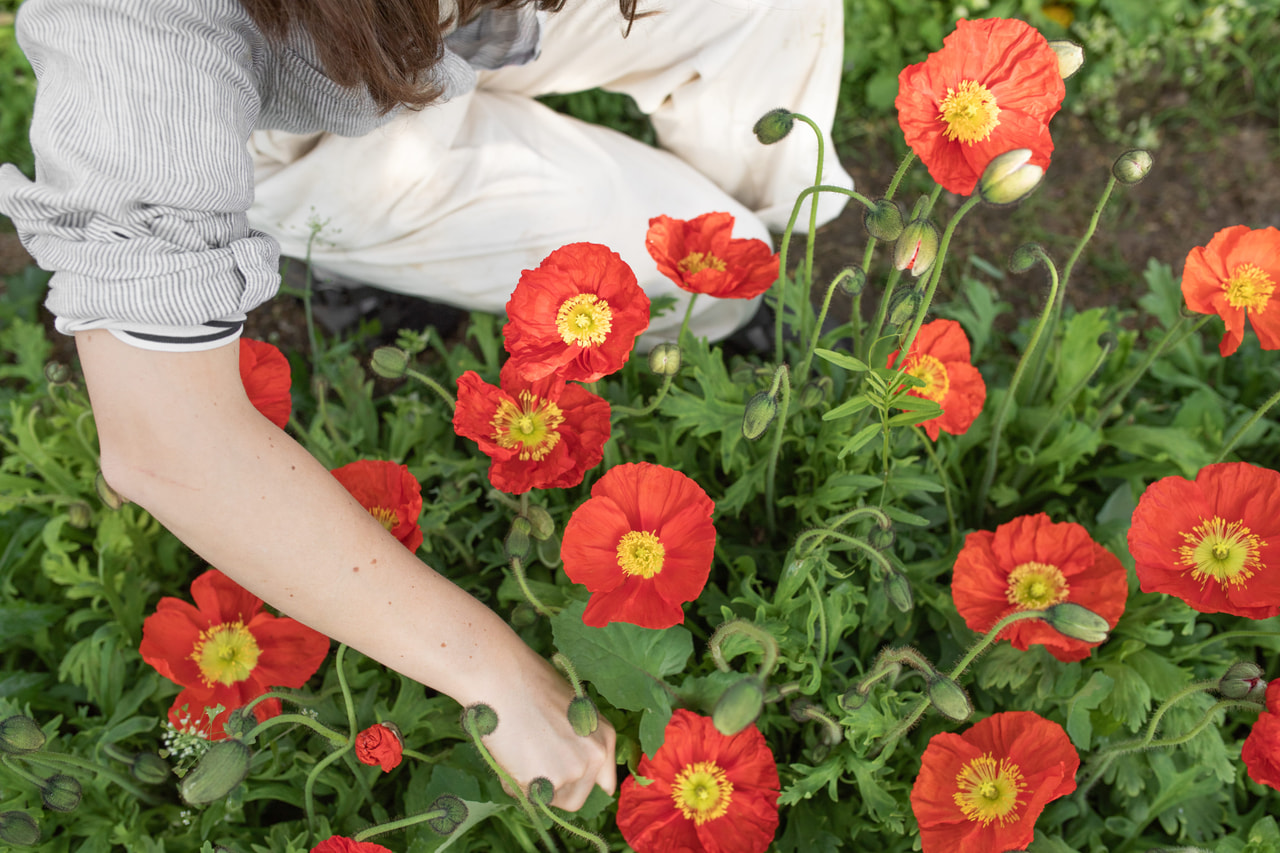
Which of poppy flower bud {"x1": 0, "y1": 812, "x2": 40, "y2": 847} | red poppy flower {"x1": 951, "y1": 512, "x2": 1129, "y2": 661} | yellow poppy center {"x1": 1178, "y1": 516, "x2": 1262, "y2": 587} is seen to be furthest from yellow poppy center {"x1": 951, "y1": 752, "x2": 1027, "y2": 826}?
poppy flower bud {"x1": 0, "y1": 812, "x2": 40, "y2": 847}

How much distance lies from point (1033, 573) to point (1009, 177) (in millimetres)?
503

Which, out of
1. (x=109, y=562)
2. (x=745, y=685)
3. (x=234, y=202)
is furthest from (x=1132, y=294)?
(x=109, y=562)

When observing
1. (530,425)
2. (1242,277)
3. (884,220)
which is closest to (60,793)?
(530,425)

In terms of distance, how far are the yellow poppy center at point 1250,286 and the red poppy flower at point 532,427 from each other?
0.75 meters

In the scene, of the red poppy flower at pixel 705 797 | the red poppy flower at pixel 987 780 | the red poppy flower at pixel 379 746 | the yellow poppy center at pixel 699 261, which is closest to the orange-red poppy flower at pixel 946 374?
the yellow poppy center at pixel 699 261

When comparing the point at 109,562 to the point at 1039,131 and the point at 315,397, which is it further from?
the point at 1039,131

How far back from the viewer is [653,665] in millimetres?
1090

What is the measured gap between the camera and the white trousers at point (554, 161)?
147 cm

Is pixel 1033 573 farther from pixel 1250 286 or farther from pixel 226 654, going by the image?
pixel 226 654

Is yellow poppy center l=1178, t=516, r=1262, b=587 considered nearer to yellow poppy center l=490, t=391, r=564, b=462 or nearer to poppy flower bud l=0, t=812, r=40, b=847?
yellow poppy center l=490, t=391, r=564, b=462

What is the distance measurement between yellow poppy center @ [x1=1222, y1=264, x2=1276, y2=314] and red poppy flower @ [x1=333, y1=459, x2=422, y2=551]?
3.26 ft

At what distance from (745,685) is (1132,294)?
1581mm

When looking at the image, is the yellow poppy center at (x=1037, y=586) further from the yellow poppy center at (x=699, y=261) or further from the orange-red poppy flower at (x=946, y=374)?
the yellow poppy center at (x=699, y=261)

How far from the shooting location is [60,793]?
3.28ft
